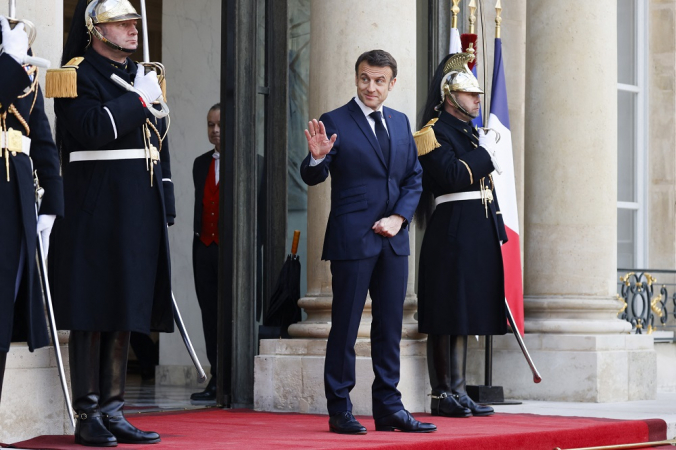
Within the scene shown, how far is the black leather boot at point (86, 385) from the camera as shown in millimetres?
4945

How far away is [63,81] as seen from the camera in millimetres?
5078

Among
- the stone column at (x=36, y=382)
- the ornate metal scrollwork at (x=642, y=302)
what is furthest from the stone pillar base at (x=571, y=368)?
the stone column at (x=36, y=382)

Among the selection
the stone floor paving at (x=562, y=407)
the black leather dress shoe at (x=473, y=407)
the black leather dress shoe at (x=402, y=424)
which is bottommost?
the stone floor paving at (x=562, y=407)

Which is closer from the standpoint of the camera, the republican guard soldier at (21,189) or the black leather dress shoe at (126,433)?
the republican guard soldier at (21,189)

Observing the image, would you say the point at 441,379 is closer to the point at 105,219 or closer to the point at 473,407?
the point at 473,407

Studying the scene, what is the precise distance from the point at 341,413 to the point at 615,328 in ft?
11.5

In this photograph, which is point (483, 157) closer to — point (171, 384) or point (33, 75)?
point (33, 75)

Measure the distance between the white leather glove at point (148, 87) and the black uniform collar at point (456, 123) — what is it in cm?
226

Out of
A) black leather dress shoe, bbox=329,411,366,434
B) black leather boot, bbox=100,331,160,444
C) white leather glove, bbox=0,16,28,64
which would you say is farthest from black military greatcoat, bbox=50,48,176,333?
black leather dress shoe, bbox=329,411,366,434

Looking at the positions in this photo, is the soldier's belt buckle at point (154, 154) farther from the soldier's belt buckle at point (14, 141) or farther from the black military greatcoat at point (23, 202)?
the soldier's belt buckle at point (14, 141)

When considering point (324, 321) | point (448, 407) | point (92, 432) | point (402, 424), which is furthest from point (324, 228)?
point (92, 432)

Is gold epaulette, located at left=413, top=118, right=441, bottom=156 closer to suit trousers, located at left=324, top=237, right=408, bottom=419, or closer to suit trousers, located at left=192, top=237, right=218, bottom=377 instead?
suit trousers, located at left=324, top=237, right=408, bottom=419

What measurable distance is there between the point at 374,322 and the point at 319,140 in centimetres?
90

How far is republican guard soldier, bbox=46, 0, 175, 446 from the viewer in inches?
198
